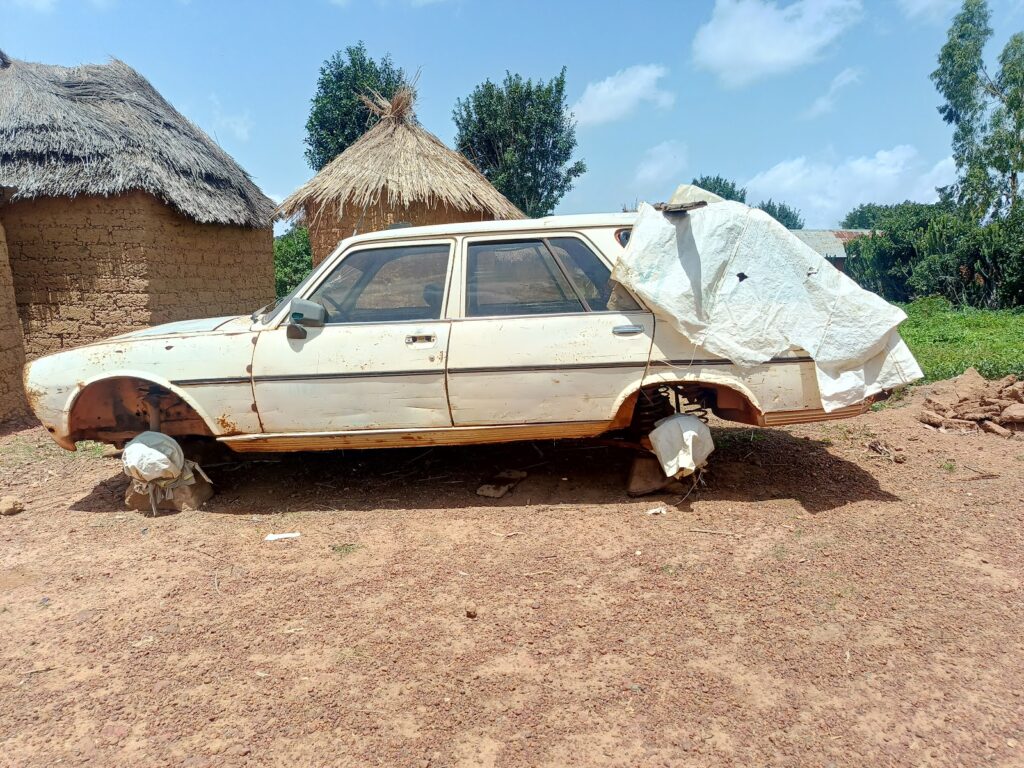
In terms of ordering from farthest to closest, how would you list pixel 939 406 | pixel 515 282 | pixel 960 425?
pixel 939 406, pixel 960 425, pixel 515 282

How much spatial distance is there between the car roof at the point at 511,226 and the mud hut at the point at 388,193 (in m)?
6.32

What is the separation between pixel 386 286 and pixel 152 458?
6.09 feet

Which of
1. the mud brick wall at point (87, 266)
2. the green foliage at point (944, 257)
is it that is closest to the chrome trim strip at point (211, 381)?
the mud brick wall at point (87, 266)

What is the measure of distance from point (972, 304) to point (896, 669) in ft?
58.7

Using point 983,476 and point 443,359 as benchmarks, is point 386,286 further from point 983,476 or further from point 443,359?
point 983,476

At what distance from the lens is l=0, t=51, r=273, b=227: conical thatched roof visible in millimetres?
7422

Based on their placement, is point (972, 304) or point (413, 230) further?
point (972, 304)

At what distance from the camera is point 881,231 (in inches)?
829

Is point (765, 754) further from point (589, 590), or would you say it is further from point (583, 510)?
point (583, 510)

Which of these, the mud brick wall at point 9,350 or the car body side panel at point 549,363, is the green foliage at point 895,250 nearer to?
the car body side panel at point 549,363

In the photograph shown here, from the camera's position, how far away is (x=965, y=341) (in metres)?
10.0

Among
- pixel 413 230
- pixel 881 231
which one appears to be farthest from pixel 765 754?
pixel 881 231

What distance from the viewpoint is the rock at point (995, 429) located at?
18.2ft

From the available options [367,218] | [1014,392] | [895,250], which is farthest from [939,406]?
[895,250]
